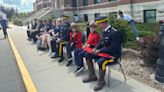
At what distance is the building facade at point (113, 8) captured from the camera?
2291 cm

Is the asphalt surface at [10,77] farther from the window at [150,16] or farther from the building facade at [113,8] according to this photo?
the window at [150,16]

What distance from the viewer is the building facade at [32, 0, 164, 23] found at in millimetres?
A: 22906

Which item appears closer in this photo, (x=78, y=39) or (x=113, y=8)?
(x=78, y=39)

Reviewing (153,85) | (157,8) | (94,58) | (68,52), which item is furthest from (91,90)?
(157,8)

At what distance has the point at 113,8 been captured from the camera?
102ft

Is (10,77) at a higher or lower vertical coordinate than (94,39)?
lower

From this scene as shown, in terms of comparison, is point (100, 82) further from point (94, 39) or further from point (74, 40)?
point (74, 40)

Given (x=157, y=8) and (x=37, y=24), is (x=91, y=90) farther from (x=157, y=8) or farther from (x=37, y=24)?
(x=157, y=8)

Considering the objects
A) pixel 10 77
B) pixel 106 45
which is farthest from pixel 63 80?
pixel 10 77

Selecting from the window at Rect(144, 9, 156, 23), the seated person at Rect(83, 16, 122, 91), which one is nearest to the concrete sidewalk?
the seated person at Rect(83, 16, 122, 91)

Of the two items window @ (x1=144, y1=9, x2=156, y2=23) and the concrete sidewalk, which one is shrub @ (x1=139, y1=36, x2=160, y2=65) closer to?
the concrete sidewalk

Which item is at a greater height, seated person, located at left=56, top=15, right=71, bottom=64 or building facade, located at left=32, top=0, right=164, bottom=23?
building facade, located at left=32, top=0, right=164, bottom=23

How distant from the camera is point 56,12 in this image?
43.7 meters

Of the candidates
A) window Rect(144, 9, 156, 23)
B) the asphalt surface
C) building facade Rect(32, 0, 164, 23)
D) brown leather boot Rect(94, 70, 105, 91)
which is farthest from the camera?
window Rect(144, 9, 156, 23)
